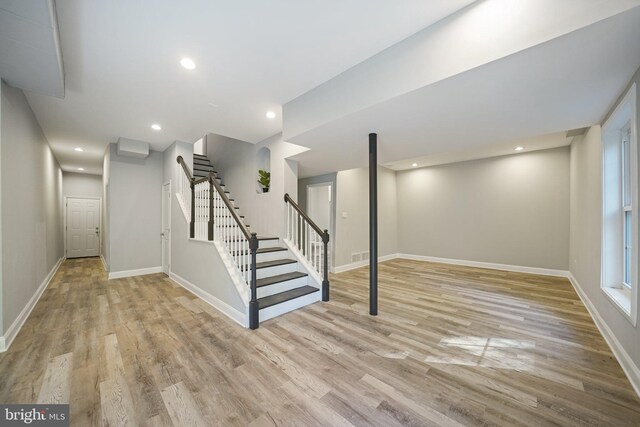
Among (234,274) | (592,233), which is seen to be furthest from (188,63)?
(592,233)

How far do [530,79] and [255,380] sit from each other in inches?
124

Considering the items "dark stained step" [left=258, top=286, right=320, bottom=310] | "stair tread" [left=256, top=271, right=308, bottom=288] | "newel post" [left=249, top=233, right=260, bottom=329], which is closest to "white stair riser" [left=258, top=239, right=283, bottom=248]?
"stair tread" [left=256, top=271, right=308, bottom=288]

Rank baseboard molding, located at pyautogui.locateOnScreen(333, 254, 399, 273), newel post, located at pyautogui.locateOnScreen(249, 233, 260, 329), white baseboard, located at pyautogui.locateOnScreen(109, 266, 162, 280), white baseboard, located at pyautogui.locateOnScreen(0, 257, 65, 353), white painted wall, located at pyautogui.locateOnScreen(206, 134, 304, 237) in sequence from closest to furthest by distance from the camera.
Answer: white baseboard, located at pyautogui.locateOnScreen(0, 257, 65, 353) → newel post, located at pyautogui.locateOnScreen(249, 233, 260, 329) → white painted wall, located at pyautogui.locateOnScreen(206, 134, 304, 237) → white baseboard, located at pyautogui.locateOnScreen(109, 266, 162, 280) → baseboard molding, located at pyautogui.locateOnScreen(333, 254, 399, 273)

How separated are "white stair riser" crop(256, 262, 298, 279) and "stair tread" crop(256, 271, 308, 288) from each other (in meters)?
0.06

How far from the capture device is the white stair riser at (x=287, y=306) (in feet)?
9.73

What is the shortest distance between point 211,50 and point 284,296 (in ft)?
9.53

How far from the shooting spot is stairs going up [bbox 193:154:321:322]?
3124mm

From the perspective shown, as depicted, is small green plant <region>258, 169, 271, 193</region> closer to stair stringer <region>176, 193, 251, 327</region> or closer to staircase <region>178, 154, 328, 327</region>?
staircase <region>178, 154, 328, 327</region>

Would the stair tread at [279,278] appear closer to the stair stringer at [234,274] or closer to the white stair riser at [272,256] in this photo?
the stair stringer at [234,274]

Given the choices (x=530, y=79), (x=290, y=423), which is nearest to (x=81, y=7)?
(x=290, y=423)

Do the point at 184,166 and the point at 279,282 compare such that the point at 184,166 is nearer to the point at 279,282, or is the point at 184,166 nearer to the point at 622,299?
the point at 279,282

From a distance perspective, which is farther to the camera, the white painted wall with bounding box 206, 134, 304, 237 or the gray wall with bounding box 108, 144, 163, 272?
the gray wall with bounding box 108, 144, 163, 272

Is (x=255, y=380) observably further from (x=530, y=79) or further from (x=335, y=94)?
(x=530, y=79)

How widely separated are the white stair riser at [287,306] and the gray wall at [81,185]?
29.3 ft
